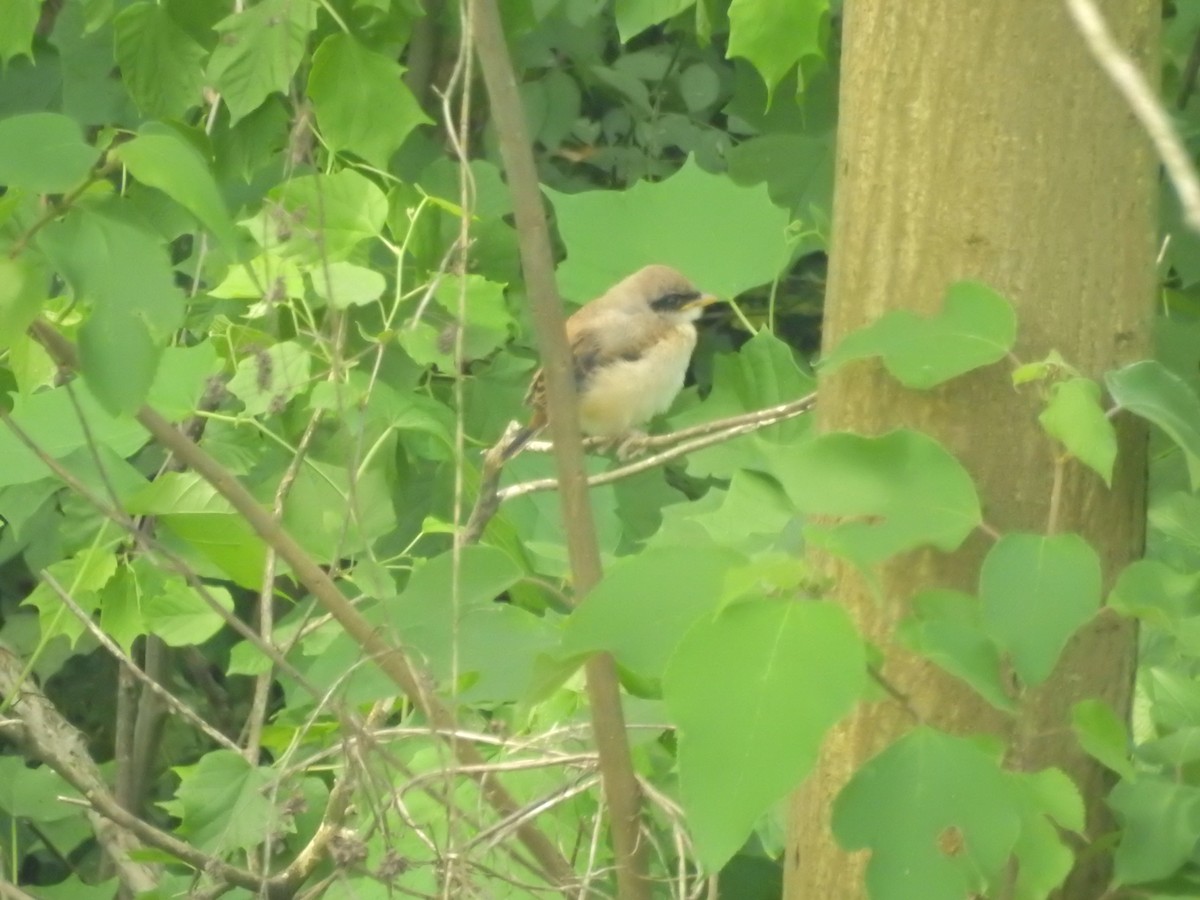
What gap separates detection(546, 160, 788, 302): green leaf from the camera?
7.05 feet

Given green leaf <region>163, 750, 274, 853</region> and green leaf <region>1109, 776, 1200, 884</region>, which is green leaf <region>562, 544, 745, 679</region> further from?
green leaf <region>163, 750, 274, 853</region>

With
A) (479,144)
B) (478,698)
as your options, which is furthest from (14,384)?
(479,144)

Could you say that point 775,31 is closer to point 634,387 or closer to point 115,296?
point 634,387

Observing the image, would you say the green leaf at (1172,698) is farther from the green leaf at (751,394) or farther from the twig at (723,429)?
the green leaf at (751,394)

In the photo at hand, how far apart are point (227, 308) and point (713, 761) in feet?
6.39

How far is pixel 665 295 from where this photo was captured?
327 centimetres

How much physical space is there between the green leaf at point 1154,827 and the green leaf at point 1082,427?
282 millimetres

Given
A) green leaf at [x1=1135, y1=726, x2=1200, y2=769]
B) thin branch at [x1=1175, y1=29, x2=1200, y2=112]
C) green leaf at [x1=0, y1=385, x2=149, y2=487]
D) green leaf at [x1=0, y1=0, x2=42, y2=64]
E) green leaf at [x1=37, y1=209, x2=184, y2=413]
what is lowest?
green leaf at [x1=1135, y1=726, x2=1200, y2=769]

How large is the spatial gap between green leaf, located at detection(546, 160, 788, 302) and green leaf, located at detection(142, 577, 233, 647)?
705 millimetres

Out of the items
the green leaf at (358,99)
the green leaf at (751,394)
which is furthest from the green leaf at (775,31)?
the green leaf at (358,99)

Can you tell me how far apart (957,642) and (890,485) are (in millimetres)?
121

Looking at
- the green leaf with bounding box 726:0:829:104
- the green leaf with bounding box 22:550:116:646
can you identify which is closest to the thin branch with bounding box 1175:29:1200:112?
the green leaf with bounding box 726:0:829:104

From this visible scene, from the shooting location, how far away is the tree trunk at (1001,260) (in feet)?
4.02

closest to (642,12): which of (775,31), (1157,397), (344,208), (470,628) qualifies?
(775,31)
